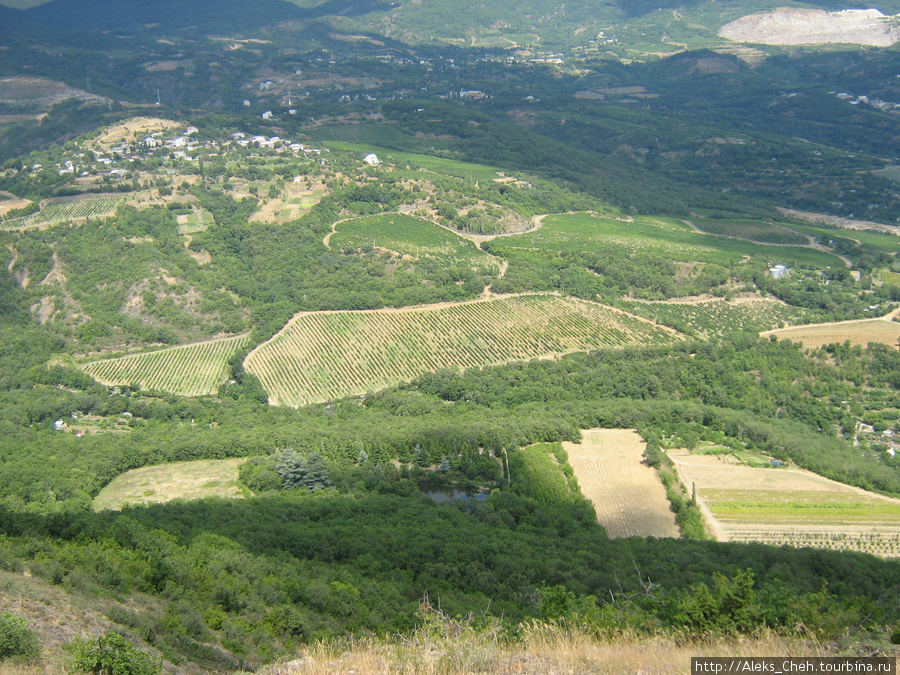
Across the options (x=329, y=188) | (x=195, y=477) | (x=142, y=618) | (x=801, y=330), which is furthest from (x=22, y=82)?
(x=142, y=618)

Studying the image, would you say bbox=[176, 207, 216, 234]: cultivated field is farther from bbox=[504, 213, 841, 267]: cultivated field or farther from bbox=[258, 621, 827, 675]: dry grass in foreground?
bbox=[258, 621, 827, 675]: dry grass in foreground

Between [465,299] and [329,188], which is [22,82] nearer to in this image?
[329,188]

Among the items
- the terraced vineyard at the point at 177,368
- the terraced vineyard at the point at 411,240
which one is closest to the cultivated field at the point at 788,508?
the terraced vineyard at the point at 177,368

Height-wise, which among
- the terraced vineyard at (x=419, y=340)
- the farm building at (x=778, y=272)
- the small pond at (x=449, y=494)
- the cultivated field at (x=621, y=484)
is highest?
the farm building at (x=778, y=272)

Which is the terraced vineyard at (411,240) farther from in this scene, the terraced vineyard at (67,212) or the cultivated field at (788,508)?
the cultivated field at (788,508)

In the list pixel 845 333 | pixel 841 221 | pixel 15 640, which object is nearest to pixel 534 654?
pixel 15 640

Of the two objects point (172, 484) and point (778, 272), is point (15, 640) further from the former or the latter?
point (778, 272)
